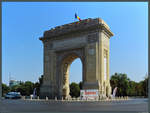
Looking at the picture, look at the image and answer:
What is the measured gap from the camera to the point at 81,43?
38.5m

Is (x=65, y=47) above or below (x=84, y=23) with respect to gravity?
below

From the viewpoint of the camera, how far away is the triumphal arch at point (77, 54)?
3606 cm

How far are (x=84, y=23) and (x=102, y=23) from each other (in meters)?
3.80

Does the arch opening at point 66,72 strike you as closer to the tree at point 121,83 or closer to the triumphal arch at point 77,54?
the triumphal arch at point 77,54

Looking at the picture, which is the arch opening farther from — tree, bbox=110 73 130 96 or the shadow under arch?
tree, bbox=110 73 130 96

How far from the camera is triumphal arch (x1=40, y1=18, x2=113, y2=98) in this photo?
118ft

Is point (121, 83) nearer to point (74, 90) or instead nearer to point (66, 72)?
point (74, 90)

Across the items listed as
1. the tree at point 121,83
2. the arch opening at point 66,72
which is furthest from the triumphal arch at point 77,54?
the tree at point 121,83

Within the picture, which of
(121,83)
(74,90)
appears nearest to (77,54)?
(121,83)

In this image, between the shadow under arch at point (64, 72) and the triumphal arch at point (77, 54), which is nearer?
the triumphal arch at point (77, 54)

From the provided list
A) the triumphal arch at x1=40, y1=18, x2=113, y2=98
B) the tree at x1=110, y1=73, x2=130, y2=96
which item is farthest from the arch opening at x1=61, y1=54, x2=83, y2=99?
the tree at x1=110, y1=73, x2=130, y2=96

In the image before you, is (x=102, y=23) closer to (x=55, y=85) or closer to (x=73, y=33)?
(x=73, y=33)

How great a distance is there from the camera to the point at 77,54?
130 feet

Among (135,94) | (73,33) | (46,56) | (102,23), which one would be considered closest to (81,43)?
(73,33)
